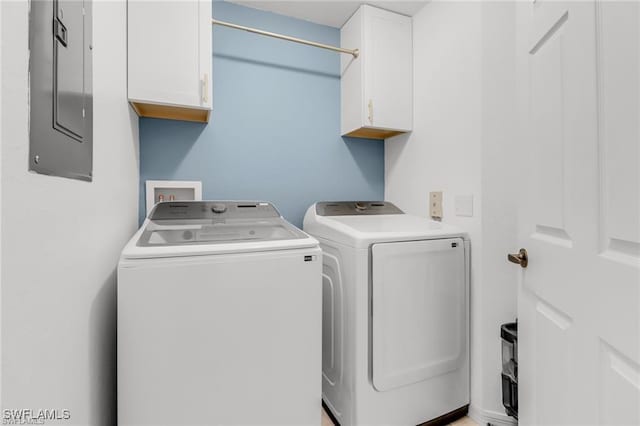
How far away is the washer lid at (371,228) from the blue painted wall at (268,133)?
357 mm

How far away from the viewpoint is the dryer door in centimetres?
144

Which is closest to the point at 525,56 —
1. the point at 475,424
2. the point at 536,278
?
the point at 536,278

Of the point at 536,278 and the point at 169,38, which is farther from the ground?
the point at 169,38

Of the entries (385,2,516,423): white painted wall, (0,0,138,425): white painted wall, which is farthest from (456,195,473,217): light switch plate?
(0,0,138,425): white painted wall

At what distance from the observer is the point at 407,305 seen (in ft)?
4.88

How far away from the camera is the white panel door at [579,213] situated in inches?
26.5

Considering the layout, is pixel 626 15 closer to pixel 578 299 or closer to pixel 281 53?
pixel 578 299

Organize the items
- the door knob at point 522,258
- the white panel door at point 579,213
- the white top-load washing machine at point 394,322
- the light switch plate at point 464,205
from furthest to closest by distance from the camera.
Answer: the light switch plate at point 464,205, the white top-load washing machine at point 394,322, the door knob at point 522,258, the white panel door at point 579,213

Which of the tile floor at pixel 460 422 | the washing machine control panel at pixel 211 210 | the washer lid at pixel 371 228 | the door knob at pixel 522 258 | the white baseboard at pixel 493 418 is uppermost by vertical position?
the washing machine control panel at pixel 211 210

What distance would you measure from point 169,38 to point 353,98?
118cm

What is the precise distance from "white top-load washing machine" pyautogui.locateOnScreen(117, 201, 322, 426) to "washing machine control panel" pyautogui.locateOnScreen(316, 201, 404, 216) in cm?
70

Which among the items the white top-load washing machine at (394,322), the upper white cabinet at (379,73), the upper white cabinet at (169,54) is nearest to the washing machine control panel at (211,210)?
the white top-load washing machine at (394,322)

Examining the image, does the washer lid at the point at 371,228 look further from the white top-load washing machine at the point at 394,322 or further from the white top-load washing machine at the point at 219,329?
the white top-load washing machine at the point at 219,329

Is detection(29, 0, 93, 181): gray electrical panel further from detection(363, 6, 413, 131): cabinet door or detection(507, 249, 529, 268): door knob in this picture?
detection(363, 6, 413, 131): cabinet door
